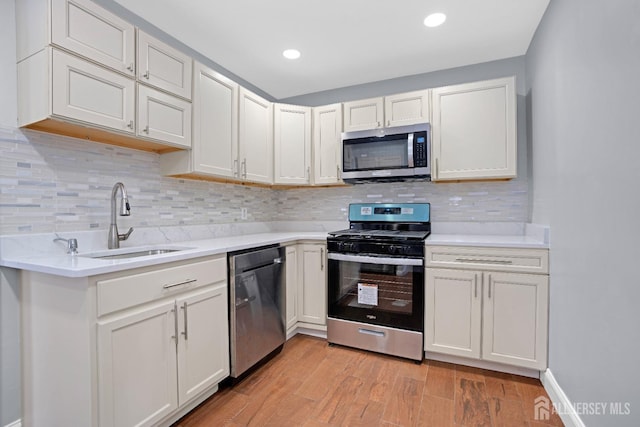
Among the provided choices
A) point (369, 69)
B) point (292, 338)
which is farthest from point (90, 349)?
point (369, 69)

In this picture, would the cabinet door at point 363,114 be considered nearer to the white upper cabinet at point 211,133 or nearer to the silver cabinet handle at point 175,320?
the white upper cabinet at point 211,133

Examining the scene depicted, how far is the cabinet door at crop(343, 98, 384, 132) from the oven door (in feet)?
4.12

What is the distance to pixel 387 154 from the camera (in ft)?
8.64

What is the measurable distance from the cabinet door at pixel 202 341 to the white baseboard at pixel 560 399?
6.24 feet

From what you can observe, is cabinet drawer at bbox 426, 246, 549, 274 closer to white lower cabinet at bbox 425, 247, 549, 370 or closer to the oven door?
white lower cabinet at bbox 425, 247, 549, 370

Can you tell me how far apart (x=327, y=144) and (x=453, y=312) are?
1.88m

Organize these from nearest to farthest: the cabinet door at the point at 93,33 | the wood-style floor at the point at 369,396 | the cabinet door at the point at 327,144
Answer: the cabinet door at the point at 93,33 < the wood-style floor at the point at 369,396 < the cabinet door at the point at 327,144

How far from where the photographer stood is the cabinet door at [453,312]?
2.11 metres

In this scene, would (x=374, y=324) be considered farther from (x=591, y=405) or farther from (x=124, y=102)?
(x=124, y=102)

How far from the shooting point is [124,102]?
164 centimetres

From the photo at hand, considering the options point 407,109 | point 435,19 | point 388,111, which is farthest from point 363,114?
point 435,19

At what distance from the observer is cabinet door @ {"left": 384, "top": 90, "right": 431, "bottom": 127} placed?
2.57m

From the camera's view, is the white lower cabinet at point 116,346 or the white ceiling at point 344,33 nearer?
the white lower cabinet at point 116,346

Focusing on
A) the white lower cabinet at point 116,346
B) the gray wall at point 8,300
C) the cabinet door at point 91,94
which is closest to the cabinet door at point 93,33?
the cabinet door at point 91,94
